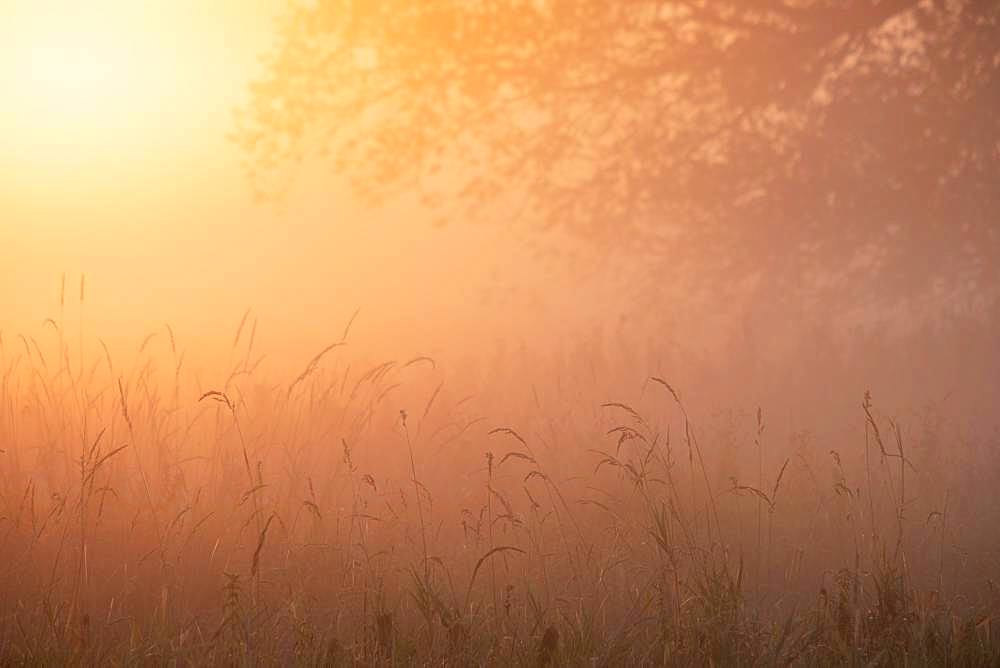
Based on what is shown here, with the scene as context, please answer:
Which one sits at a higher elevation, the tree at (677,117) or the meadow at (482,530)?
the tree at (677,117)

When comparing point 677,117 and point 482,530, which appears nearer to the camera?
point 482,530

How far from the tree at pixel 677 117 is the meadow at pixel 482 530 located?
1.46 metres

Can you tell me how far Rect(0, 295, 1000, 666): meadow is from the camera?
298cm

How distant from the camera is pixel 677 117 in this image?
845cm

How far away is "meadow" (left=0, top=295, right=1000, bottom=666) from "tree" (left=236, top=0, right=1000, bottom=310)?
146 centimetres

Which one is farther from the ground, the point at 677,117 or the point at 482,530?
the point at 677,117

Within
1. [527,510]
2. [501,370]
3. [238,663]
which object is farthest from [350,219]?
[238,663]

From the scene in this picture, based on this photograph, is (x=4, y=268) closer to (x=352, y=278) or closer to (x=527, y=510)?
Result: (x=352, y=278)

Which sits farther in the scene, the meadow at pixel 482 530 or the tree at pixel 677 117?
the tree at pixel 677 117

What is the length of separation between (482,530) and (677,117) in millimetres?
4897

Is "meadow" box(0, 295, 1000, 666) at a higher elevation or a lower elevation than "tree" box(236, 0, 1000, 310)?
lower

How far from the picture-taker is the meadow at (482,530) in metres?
2.98

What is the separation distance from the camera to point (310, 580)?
148 inches

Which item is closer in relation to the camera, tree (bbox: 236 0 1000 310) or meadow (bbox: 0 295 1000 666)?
meadow (bbox: 0 295 1000 666)
